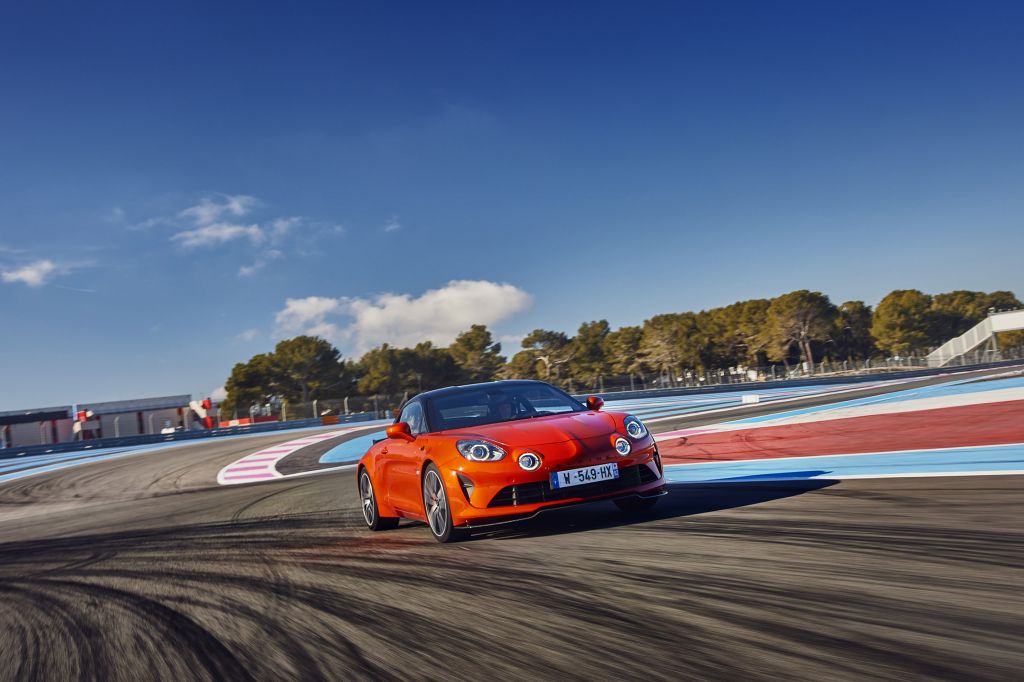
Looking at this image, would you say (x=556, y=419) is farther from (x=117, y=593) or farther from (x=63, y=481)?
(x=63, y=481)

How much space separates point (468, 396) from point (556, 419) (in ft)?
3.63

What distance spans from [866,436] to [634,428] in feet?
20.0

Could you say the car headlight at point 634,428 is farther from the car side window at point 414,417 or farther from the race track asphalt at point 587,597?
the car side window at point 414,417

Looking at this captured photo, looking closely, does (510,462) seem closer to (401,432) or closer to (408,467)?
(408,467)

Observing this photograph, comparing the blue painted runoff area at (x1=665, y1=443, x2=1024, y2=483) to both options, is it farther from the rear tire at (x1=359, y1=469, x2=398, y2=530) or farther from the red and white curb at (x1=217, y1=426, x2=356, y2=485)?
the red and white curb at (x1=217, y1=426, x2=356, y2=485)

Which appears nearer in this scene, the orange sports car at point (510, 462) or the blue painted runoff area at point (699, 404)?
the orange sports car at point (510, 462)

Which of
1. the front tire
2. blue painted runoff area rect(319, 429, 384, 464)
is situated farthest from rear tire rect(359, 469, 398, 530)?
blue painted runoff area rect(319, 429, 384, 464)

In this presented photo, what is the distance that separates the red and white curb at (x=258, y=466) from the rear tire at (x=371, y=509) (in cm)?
837

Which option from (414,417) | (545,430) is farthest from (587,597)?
(414,417)

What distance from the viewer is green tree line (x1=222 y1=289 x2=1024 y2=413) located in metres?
83.6

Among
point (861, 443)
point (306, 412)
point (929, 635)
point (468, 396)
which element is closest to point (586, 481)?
point (468, 396)

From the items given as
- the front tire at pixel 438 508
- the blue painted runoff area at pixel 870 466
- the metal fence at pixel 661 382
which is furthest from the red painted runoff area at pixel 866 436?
the metal fence at pixel 661 382

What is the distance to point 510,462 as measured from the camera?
5.68 metres

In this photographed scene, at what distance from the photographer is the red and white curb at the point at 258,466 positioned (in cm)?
1628
